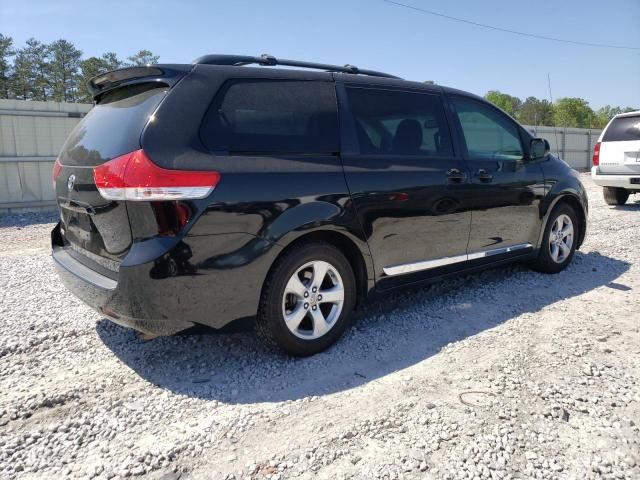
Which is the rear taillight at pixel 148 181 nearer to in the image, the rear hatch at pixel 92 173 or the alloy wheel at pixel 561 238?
the rear hatch at pixel 92 173

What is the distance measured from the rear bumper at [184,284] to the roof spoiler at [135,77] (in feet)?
3.22

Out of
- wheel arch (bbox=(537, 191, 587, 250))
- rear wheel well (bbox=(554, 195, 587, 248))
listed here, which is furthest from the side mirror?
rear wheel well (bbox=(554, 195, 587, 248))

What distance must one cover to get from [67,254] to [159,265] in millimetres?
1189

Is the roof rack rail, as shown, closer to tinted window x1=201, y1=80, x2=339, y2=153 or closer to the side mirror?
tinted window x1=201, y1=80, x2=339, y2=153

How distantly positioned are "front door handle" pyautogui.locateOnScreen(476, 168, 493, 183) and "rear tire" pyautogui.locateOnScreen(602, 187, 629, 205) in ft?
25.3

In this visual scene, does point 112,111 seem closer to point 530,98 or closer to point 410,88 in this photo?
point 410,88

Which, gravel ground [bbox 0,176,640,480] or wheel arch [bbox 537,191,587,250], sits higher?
wheel arch [bbox 537,191,587,250]

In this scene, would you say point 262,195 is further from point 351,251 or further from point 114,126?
point 114,126

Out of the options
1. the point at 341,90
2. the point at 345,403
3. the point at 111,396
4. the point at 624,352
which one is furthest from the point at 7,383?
the point at 624,352

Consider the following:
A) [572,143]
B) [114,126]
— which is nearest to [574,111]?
[572,143]

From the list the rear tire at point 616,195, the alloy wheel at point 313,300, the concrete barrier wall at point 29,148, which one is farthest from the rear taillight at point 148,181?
the rear tire at point 616,195

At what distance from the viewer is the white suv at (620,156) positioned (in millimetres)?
9352

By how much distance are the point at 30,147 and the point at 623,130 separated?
38.6 ft

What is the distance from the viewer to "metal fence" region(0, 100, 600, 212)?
9.57 m
